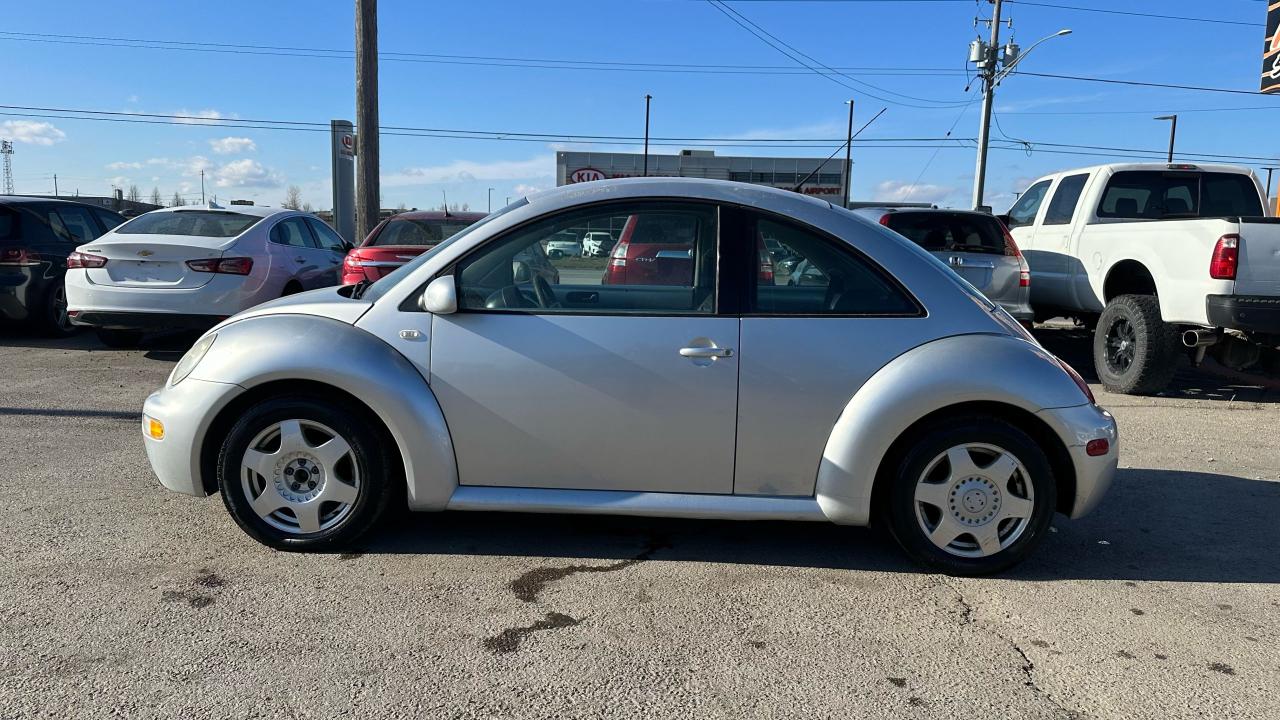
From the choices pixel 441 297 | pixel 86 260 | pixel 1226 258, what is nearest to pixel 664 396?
pixel 441 297

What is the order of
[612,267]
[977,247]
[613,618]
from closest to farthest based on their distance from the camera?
[613,618], [612,267], [977,247]

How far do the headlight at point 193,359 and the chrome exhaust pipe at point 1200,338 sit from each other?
764 cm

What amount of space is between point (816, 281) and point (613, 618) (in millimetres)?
1603

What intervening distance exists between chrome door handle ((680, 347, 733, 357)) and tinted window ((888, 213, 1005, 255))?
5.72m

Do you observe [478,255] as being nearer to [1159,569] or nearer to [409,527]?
[409,527]

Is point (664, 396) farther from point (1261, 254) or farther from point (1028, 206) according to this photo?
point (1028, 206)

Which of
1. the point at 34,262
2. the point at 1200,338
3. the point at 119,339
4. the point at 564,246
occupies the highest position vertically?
the point at 564,246

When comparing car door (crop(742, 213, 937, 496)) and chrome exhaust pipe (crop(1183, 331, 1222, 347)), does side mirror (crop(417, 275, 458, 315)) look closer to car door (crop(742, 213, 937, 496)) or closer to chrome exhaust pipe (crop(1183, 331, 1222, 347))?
car door (crop(742, 213, 937, 496))

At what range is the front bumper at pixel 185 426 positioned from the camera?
12.1 ft

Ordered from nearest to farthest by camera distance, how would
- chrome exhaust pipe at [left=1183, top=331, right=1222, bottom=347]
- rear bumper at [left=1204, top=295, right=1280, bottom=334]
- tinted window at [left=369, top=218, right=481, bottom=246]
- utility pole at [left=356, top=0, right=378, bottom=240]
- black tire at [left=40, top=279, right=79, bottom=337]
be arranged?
1. rear bumper at [left=1204, top=295, right=1280, bottom=334]
2. chrome exhaust pipe at [left=1183, top=331, right=1222, bottom=347]
3. tinted window at [left=369, top=218, right=481, bottom=246]
4. black tire at [left=40, top=279, right=79, bottom=337]
5. utility pole at [left=356, top=0, right=378, bottom=240]

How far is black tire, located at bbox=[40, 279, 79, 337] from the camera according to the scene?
9.51 meters

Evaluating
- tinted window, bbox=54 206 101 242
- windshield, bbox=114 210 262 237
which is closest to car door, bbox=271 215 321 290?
windshield, bbox=114 210 262 237

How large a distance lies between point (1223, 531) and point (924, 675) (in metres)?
2.47

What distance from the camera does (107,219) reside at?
10.9 m
